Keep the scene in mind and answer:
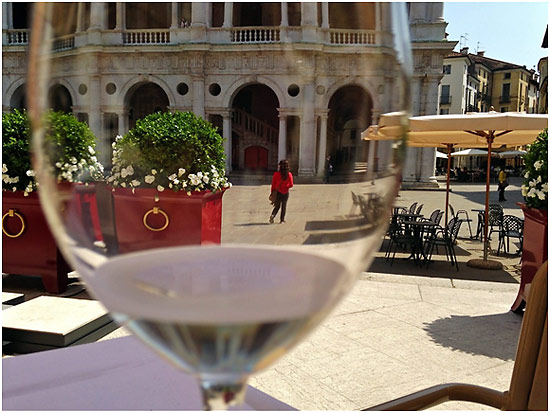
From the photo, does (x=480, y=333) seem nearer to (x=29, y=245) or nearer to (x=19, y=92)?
(x=19, y=92)

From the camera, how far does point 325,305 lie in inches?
13.1

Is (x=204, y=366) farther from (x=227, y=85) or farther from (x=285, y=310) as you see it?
(x=227, y=85)

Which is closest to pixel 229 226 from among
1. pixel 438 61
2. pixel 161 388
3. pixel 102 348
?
pixel 161 388

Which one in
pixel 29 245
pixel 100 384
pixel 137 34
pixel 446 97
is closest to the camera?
pixel 137 34

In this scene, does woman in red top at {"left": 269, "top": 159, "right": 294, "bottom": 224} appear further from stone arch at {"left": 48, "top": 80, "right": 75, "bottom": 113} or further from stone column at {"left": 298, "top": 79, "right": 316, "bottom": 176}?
stone arch at {"left": 48, "top": 80, "right": 75, "bottom": 113}

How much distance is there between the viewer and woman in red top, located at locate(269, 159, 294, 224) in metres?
0.42

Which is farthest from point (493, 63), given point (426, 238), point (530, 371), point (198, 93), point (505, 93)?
point (530, 371)

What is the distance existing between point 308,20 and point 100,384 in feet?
2.44

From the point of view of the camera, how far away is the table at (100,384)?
2.70ft

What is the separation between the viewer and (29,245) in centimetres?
463

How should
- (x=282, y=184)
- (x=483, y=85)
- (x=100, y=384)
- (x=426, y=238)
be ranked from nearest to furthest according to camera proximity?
(x=282, y=184) → (x=100, y=384) → (x=426, y=238) → (x=483, y=85)

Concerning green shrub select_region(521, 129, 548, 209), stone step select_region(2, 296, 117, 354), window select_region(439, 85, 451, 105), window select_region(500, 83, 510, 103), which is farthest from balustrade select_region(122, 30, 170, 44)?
window select_region(500, 83, 510, 103)

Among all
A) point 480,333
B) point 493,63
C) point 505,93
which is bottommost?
point 480,333

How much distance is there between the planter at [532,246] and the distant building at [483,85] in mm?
45805
